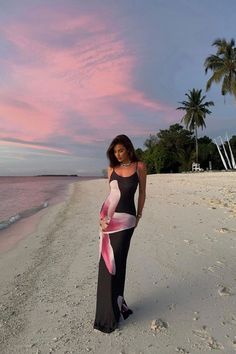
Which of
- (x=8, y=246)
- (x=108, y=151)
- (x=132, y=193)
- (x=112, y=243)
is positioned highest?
(x=108, y=151)

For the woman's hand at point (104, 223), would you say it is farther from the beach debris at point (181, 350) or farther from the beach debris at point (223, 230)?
the beach debris at point (223, 230)

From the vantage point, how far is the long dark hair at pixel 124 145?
3.87 metres

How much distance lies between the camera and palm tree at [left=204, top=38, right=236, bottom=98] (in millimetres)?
39844

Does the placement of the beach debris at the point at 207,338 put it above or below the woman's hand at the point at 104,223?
below

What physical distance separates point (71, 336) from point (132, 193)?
158 centimetres

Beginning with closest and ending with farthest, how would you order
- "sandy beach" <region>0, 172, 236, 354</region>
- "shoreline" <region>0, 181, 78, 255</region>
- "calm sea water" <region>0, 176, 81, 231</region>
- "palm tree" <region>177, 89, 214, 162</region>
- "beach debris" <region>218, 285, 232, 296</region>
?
"sandy beach" <region>0, 172, 236, 354</region>
"beach debris" <region>218, 285, 232, 296</region>
"shoreline" <region>0, 181, 78, 255</region>
"calm sea water" <region>0, 176, 81, 231</region>
"palm tree" <region>177, 89, 214, 162</region>

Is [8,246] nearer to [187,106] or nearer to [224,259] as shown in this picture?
[224,259]

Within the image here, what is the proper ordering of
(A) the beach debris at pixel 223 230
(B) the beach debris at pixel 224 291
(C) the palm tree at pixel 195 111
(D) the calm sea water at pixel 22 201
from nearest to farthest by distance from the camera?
(B) the beach debris at pixel 224 291, (A) the beach debris at pixel 223 230, (D) the calm sea water at pixel 22 201, (C) the palm tree at pixel 195 111

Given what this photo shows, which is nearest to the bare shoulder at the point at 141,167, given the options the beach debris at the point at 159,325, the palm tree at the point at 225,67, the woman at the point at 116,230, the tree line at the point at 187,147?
the woman at the point at 116,230

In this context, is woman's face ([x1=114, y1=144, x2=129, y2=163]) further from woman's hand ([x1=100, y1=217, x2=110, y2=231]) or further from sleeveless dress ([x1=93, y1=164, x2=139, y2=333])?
woman's hand ([x1=100, y1=217, x2=110, y2=231])

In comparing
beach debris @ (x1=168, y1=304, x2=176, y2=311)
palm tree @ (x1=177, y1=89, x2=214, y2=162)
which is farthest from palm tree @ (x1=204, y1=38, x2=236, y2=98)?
beach debris @ (x1=168, y1=304, x2=176, y2=311)

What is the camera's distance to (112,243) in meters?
3.79

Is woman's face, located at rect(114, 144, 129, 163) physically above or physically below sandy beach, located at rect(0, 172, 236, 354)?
above

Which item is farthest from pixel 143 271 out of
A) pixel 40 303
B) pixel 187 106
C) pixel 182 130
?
pixel 182 130
